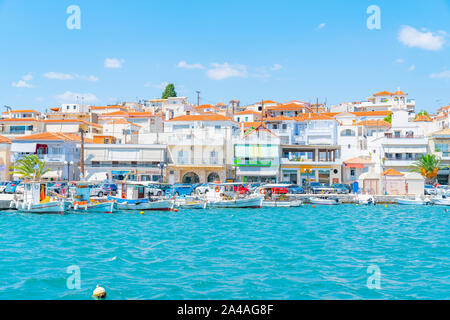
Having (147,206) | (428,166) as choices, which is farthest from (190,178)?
(428,166)

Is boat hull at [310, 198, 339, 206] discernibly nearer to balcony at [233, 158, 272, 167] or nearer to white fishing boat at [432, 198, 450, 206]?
white fishing boat at [432, 198, 450, 206]

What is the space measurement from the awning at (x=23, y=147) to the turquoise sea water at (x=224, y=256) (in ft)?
77.0

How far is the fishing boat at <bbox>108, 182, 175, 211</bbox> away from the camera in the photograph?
36.0 m

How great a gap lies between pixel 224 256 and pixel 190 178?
37618 millimetres

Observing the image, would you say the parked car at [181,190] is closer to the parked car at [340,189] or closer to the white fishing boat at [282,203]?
the white fishing boat at [282,203]

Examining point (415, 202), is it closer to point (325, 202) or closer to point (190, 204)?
point (325, 202)

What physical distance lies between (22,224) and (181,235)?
11.5 m

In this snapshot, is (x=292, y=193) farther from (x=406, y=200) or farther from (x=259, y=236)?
(x=259, y=236)

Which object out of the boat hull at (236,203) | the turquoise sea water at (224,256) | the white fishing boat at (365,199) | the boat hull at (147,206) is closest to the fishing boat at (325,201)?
the white fishing boat at (365,199)

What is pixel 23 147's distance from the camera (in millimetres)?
53906

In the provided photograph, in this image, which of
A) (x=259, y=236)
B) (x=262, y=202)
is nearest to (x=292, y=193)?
(x=262, y=202)

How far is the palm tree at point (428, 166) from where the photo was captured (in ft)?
168

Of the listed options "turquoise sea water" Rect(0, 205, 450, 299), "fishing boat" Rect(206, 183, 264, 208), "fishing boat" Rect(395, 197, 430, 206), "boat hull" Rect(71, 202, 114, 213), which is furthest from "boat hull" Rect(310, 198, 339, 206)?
"boat hull" Rect(71, 202, 114, 213)
